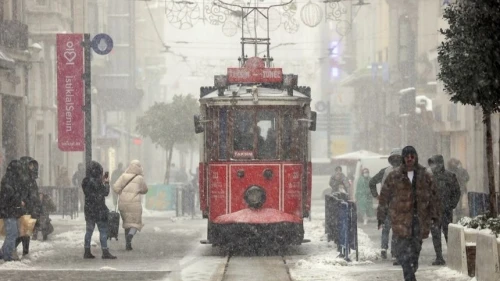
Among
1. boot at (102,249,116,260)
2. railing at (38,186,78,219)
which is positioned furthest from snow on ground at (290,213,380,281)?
railing at (38,186,78,219)

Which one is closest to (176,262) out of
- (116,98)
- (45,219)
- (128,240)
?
Answer: (128,240)

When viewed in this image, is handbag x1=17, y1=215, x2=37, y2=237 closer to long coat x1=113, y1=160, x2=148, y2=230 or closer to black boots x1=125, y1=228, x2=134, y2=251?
black boots x1=125, y1=228, x2=134, y2=251

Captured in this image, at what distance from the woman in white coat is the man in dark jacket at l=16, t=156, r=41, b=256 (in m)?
2.16

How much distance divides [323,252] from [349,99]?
2877 inches

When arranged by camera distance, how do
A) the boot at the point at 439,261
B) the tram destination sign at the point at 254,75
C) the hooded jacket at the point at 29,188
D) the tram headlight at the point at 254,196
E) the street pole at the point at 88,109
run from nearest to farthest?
1. the boot at the point at 439,261
2. the hooded jacket at the point at 29,188
3. the tram headlight at the point at 254,196
4. the tram destination sign at the point at 254,75
5. the street pole at the point at 88,109

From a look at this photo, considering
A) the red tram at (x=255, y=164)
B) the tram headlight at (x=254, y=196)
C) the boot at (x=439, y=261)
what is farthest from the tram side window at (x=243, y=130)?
the boot at (x=439, y=261)

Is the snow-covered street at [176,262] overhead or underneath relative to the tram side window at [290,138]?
underneath

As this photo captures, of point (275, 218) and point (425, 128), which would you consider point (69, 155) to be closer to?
point (425, 128)

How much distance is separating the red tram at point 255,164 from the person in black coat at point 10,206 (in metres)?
3.95

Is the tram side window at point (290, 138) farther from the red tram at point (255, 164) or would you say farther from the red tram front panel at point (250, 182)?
the red tram front panel at point (250, 182)

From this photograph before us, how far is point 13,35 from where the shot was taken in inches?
1405

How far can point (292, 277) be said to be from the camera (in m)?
17.2

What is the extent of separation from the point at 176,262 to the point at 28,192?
2.56 m

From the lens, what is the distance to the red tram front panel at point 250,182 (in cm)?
2209
